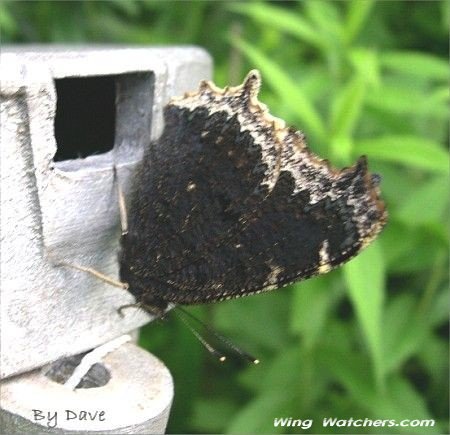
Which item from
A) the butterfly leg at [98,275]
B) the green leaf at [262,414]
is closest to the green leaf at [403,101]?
the green leaf at [262,414]

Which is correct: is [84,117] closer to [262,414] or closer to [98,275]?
[98,275]

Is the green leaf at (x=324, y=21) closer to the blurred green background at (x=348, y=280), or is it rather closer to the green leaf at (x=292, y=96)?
the blurred green background at (x=348, y=280)

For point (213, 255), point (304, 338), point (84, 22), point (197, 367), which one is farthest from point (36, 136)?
point (84, 22)

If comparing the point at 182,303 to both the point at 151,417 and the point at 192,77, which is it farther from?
the point at 192,77

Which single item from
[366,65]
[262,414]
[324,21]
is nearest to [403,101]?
[366,65]

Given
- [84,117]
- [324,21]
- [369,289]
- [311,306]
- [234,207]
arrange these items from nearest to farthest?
[234,207] → [84,117] → [369,289] → [311,306] → [324,21]

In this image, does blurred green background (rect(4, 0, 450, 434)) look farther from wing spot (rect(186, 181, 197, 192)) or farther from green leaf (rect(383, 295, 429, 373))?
wing spot (rect(186, 181, 197, 192))

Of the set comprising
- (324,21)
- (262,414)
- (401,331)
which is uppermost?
(324,21)

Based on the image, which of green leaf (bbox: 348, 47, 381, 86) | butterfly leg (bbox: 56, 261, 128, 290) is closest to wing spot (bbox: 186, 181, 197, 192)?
butterfly leg (bbox: 56, 261, 128, 290)
